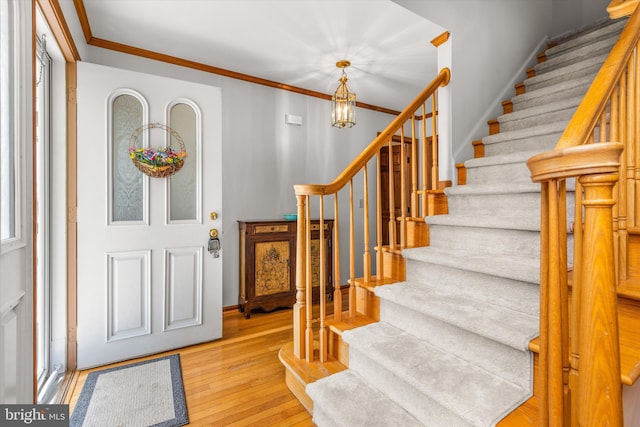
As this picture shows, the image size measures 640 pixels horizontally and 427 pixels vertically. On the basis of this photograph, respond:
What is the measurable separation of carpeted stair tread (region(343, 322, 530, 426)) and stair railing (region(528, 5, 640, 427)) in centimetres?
31

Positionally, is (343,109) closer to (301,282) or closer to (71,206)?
(301,282)

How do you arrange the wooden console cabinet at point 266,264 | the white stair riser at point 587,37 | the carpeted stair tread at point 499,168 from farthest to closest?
the wooden console cabinet at point 266,264 → the white stair riser at point 587,37 → the carpeted stair tread at point 499,168

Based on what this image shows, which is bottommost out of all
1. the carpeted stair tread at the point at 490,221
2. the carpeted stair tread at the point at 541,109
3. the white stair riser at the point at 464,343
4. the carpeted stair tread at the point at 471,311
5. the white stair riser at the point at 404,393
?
the white stair riser at the point at 404,393

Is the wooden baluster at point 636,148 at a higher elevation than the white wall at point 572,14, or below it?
below

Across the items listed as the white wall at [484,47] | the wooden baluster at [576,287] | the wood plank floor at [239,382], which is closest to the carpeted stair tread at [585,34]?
the white wall at [484,47]

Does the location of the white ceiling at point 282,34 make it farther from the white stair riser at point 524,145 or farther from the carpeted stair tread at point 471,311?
the carpeted stair tread at point 471,311

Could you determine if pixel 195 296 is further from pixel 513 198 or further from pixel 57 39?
pixel 513 198

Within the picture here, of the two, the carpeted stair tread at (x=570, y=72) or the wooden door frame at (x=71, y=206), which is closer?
the wooden door frame at (x=71, y=206)

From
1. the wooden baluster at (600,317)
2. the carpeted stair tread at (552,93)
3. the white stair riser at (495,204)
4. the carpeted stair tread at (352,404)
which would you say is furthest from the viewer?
the carpeted stair tread at (552,93)

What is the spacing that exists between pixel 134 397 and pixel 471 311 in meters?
2.00

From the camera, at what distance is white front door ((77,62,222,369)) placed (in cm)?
231

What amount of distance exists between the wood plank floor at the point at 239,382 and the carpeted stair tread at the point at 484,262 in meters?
1.14

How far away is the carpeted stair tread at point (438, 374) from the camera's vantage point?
1154mm

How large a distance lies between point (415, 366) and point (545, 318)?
710mm
